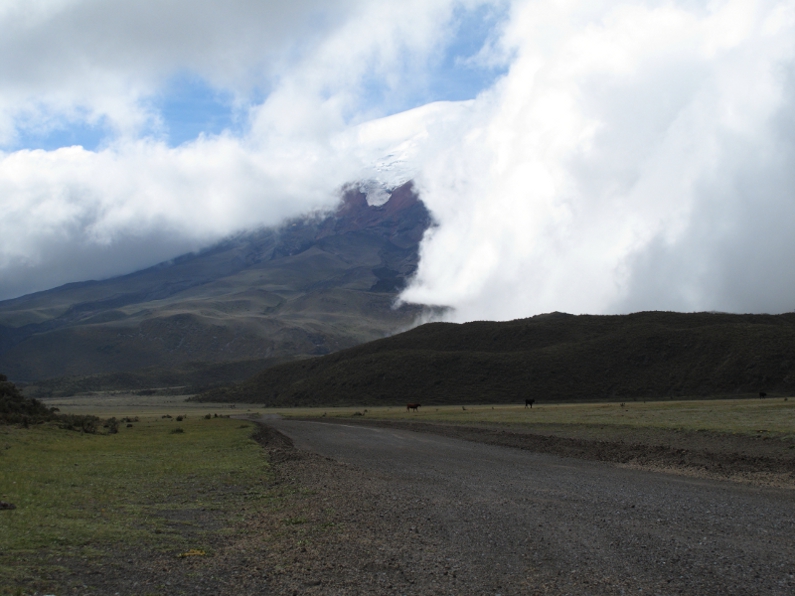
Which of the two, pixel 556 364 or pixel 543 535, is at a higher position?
pixel 556 364

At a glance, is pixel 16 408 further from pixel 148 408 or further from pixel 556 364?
pixel 556 364

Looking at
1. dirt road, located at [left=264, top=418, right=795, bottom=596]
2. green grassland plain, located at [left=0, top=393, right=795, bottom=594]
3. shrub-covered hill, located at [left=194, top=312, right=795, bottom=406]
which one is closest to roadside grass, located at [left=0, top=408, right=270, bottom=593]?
green grassland plain, located at [left=0, top=393, right=795, bottom=594]

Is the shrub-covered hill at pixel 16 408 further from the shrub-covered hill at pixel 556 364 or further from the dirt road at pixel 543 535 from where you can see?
the shrub-covered hill at pixel 556 364

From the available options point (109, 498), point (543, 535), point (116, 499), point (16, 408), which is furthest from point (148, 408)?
point (543, 535)

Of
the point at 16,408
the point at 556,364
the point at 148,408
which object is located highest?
the point at 556,364

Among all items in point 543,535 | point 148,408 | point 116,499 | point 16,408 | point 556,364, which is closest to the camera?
point 543,535

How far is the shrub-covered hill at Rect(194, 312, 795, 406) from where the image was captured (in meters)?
93.1

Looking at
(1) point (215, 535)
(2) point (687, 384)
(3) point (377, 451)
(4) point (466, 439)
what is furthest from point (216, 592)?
(2) point (687, 384)

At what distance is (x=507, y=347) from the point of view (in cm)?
12438

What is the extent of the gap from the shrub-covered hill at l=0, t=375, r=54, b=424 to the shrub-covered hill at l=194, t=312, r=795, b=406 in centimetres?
7153

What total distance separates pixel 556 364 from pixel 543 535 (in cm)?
9981

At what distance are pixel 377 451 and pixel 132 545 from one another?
60.7 ft

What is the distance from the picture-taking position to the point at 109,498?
13.3 metres

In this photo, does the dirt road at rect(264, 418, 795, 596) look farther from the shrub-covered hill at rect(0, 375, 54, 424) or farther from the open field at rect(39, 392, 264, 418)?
the open field at rect(39, 392, 264, 418)
